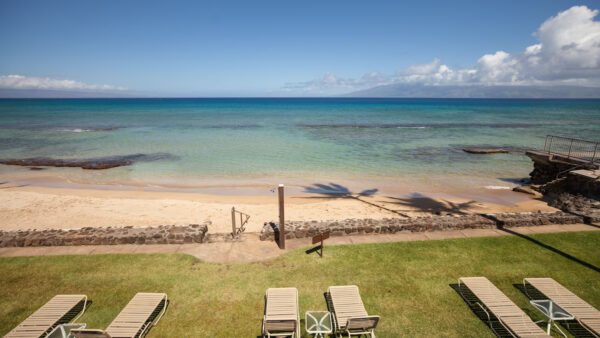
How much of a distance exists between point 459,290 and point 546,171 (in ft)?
61.9

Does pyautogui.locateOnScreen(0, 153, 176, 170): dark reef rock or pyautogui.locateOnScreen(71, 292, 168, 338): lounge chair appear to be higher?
pyautogui.locateOnScreen(71, 292, 168, 338): lounge chair

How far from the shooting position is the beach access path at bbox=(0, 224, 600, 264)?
33.8ft

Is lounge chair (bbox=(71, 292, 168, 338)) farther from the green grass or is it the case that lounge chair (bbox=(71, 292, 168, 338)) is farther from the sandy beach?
the sandy beach

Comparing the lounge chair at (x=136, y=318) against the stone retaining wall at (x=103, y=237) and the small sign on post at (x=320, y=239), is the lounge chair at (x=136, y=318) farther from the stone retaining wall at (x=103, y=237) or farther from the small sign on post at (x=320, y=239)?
the small sign on post at (x=320, y=239)

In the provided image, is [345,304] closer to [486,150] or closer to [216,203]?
[216,203]

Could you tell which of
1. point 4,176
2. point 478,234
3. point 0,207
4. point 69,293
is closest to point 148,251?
point 69,293

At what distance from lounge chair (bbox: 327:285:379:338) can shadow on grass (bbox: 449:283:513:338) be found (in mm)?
2816

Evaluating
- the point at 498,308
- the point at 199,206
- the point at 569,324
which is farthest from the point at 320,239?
the point at 199,206

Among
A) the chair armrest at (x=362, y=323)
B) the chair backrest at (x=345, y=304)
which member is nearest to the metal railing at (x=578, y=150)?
the chair backrest at (x=345, y=304)

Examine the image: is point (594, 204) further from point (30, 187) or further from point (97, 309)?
point (30, 187)

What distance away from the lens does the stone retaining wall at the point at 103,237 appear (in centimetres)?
1080

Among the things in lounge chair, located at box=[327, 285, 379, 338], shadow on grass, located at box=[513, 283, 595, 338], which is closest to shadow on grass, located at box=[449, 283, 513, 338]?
shadow on grass, located at box=[513, 283, 595, 338]

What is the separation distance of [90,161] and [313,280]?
1168 inches

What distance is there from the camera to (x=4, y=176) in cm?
2483
